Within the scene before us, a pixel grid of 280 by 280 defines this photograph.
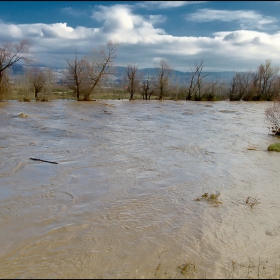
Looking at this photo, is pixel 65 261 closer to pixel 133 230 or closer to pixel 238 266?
pixel 133 230

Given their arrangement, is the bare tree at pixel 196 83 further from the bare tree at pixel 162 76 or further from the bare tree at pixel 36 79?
the bare tree at pixel 36 79

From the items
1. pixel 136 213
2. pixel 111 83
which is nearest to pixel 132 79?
pixel 111 83

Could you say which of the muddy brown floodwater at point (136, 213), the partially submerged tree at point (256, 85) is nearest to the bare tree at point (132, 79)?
the partially submerged tree at point (256, 85)

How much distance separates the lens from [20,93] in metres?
42.0

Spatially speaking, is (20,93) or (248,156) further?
(20,93)

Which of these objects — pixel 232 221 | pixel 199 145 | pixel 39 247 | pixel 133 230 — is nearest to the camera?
pixel 39 247

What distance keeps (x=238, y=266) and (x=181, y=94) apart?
5435 centimetres

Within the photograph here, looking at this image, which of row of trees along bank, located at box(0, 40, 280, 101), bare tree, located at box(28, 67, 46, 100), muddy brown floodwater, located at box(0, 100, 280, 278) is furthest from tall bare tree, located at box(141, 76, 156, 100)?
muddy brown floodwater, located at box(0, 100, 280, 278)

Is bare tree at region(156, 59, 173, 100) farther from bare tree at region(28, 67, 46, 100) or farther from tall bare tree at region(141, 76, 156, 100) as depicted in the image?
bare tree at region(28, 67, 46, 100)

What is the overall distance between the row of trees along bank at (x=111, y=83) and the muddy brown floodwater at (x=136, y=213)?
22.4 metres

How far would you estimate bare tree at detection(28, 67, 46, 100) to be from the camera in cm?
4109

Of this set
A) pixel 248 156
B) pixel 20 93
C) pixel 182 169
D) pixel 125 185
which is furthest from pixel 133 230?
pixel 20 93

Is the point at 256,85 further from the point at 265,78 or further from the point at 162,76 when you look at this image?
the point at 162,76

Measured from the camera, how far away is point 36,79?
4094 centimetres
